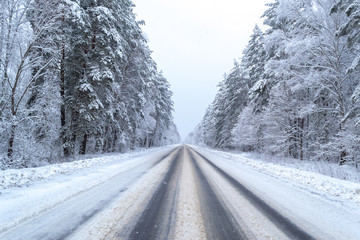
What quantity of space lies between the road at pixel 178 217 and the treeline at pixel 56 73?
5757 millimetres

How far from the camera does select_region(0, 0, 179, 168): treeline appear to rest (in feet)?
24.6

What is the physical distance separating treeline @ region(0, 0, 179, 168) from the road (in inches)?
227

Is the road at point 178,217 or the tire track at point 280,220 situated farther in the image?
the tire track at point 280,220

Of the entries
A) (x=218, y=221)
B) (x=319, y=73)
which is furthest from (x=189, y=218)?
(x=319, y=73)

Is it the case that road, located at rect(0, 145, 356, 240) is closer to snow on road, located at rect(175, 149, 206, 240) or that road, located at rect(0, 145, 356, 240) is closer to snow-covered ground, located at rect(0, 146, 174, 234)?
snow on road, located at rect(175, 149, 206, 240)

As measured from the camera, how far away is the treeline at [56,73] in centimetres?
750

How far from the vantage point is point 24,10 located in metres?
7.51

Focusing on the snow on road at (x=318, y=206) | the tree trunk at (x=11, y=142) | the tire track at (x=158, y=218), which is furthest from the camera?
the tree trunk at (x=11, y=142)

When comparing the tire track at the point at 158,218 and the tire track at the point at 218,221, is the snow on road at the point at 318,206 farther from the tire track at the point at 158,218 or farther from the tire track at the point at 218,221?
the tire track at the point at 158,218

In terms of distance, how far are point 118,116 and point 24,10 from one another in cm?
961

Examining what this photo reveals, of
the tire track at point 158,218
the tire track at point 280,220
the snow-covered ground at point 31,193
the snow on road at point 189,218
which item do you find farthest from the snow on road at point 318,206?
the snow-covered ground at point 31,193

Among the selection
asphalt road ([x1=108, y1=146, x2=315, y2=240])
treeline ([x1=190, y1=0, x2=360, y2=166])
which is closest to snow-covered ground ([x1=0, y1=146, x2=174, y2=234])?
asphalt road ([x1=108, y1=146, x2=315, y2=240])

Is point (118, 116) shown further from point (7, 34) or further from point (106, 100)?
point (7, 34)

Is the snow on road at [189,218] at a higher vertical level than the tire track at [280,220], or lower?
higher
